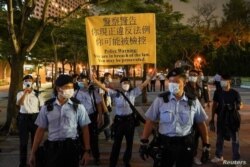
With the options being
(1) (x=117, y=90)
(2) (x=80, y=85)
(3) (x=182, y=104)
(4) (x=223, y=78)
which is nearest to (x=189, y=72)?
(4) (x=223, y=78)

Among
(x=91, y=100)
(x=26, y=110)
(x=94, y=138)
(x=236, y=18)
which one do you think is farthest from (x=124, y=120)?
(x=236, y=18)

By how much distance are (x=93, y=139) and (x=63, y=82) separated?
406 centimetres

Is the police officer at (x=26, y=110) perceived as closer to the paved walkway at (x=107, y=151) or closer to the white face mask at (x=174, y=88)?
the paved walkway at (x=107, y=151)

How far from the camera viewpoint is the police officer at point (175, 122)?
5840 mm

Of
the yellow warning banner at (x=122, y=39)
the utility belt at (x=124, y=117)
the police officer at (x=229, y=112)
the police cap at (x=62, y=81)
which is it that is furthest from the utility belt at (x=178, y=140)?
the yellow warning banner at (x=122, y=39)

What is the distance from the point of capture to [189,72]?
9.34 meters

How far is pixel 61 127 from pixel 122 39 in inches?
181

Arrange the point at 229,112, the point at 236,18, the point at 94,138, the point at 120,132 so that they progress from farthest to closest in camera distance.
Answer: the point at 236,18, the point at 94,138, the point at 229,112, the point at 120,132

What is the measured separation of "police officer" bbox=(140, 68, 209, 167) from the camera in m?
5.84

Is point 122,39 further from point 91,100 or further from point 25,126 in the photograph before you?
point 25,126

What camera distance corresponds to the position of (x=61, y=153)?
19.1 feet

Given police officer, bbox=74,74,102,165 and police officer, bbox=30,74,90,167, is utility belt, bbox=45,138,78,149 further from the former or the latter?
police officer, bbox=74,74,102,165

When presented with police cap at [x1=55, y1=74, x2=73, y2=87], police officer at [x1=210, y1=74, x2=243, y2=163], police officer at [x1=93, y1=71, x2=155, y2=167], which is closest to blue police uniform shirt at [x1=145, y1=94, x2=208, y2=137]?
police cap at [x1=55, y1=74, x2=73, y2=87]

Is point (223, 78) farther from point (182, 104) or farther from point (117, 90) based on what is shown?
point (182, 104)
